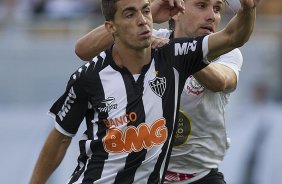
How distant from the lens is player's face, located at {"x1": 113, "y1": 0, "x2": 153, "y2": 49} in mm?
6363

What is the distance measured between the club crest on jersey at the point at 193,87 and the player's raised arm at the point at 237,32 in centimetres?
77

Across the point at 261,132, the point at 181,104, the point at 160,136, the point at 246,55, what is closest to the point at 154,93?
the point at 160,136

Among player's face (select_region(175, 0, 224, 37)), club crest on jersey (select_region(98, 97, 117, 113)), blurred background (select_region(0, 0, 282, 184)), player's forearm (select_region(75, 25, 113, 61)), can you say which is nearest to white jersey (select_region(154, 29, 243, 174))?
player's face (select_region(175, 0, 224, 37))

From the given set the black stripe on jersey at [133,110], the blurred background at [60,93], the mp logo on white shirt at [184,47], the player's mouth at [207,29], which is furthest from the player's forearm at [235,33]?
the blurred background at [60,93]

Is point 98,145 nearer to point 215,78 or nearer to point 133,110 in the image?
point 133,110

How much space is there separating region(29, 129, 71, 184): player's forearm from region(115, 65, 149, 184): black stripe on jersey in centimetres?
55

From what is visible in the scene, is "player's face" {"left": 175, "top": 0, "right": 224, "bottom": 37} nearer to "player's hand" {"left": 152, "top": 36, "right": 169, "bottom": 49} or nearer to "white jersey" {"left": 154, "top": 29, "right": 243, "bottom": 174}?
"white jersey" {"left": 154, "top": 29, "right": 243, "bottom": 174}

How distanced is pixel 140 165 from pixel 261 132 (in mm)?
5522

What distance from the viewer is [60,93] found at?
12602 mm

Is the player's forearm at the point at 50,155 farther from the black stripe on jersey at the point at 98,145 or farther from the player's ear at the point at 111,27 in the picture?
the player's ear at the point at 111,27

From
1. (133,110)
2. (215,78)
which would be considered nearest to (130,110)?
(133,110)

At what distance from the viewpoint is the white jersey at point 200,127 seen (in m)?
7.24

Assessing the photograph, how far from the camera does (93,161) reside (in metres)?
6.53

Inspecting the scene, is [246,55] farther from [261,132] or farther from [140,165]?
[140,165]
